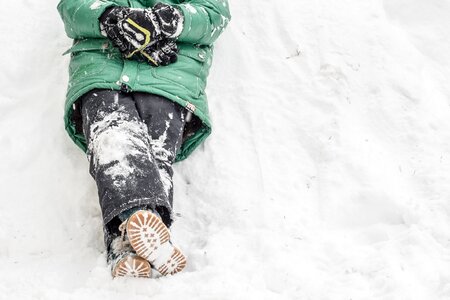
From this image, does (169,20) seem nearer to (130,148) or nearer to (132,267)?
(130,148)

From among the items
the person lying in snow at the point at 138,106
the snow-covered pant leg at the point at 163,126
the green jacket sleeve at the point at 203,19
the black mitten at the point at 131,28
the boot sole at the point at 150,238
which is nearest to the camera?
the boot sole at the point at 150,238

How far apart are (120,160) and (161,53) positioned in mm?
→ 834

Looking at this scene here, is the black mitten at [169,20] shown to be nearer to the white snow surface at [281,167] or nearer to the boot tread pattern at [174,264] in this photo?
the white snow surface at [281,167]

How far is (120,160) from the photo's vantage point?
282cm

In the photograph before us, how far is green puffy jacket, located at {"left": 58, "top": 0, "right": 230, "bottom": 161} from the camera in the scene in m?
3.27

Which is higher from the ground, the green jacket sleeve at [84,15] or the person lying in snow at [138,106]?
the green jacket sleeve at [84,15]

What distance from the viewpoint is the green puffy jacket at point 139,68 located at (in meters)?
3.27

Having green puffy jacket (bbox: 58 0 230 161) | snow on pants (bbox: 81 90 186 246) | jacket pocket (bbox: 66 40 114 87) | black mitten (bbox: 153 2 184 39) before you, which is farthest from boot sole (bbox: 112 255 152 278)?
black mitten (bbox: 153 2 184 39)

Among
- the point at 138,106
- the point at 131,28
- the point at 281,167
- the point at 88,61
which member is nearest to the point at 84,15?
the point at 88,61

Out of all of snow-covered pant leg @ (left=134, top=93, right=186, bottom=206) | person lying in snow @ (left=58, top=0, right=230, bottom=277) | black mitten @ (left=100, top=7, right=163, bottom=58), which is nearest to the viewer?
person lying in snow @ (left=58, top=0, right=230, bottom=277)

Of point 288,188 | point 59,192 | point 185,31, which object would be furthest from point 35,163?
point 288,188

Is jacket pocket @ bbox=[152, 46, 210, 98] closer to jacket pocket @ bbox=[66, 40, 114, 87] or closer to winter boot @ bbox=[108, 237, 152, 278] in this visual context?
jacket pocket @ bbox=[66, 40, 114, 87]

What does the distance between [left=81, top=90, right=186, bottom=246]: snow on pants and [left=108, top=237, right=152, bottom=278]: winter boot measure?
0.32 feet

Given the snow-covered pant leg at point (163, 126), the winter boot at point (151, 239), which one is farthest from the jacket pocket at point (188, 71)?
the winter boot at point (151, 239)
